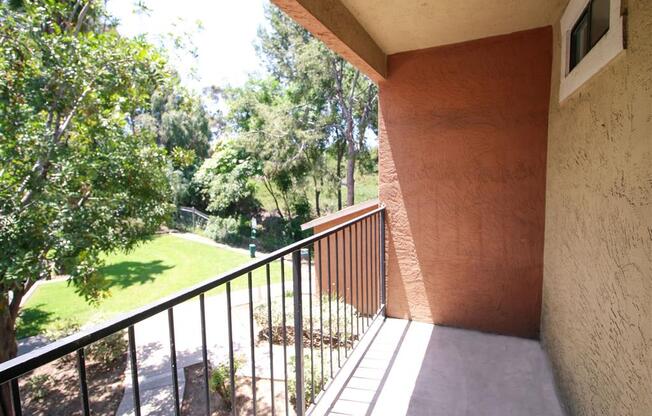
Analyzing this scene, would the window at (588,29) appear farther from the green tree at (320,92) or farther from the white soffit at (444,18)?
the green tree at (320,92)

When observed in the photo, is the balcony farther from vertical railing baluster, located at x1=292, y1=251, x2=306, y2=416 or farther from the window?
the window

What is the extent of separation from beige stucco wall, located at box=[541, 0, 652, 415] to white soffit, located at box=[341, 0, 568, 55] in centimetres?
67

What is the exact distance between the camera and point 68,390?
600cm

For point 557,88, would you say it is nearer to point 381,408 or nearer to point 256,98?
point 381,408

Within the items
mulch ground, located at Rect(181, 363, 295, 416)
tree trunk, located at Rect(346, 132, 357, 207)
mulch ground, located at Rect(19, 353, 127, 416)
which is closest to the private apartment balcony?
mulch ground, located at Rect(181, 363, 295, 416)

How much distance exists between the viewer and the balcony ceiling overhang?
2008 mm

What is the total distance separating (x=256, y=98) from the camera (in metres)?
15.8

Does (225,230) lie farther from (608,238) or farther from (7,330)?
(608,238)

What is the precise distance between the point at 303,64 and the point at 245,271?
44.2ft

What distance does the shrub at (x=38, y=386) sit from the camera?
18.7ft

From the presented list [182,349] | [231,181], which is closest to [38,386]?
[182,349]

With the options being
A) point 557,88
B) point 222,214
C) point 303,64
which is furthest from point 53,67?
point 222,214

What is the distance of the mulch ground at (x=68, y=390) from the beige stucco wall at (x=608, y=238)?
18.8 ft

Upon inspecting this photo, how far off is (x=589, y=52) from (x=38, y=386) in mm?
8121
